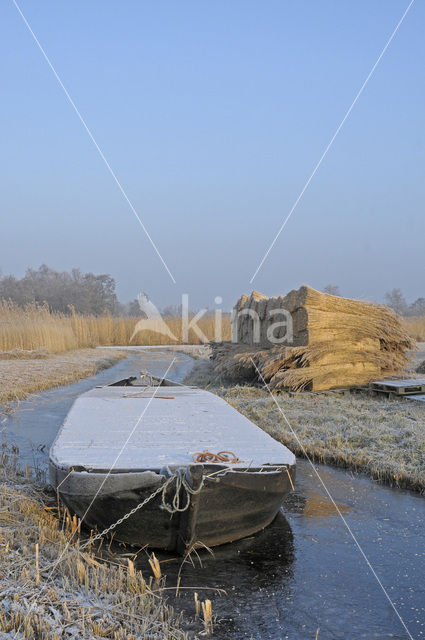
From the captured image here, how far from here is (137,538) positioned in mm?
4199

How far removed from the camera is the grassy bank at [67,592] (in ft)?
9.80

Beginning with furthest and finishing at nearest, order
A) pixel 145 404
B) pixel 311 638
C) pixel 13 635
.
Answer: pixel 145 404, pixel 311 638, pixel 13 635

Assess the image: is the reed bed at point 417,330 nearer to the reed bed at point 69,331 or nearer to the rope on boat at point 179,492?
the reed bed at point 69,331

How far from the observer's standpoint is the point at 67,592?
132 inches

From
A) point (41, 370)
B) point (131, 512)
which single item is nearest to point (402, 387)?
point (131, 512)

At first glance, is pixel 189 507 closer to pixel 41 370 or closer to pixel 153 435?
pixel 153 435

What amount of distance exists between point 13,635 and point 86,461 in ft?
5.03

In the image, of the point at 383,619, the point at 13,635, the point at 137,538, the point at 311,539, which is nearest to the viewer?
the point at 13,635

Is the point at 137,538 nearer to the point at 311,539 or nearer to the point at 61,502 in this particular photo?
the point at 61,502

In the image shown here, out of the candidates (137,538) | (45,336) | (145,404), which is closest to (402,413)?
(145,404)

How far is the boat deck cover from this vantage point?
4.37 meters

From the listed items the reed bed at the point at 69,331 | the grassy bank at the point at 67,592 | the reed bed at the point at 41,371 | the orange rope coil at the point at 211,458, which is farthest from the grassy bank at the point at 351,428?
the reed bed at the point at 69,331

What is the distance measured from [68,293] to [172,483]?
180 feet

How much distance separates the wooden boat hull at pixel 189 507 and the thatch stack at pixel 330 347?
6199 mm
